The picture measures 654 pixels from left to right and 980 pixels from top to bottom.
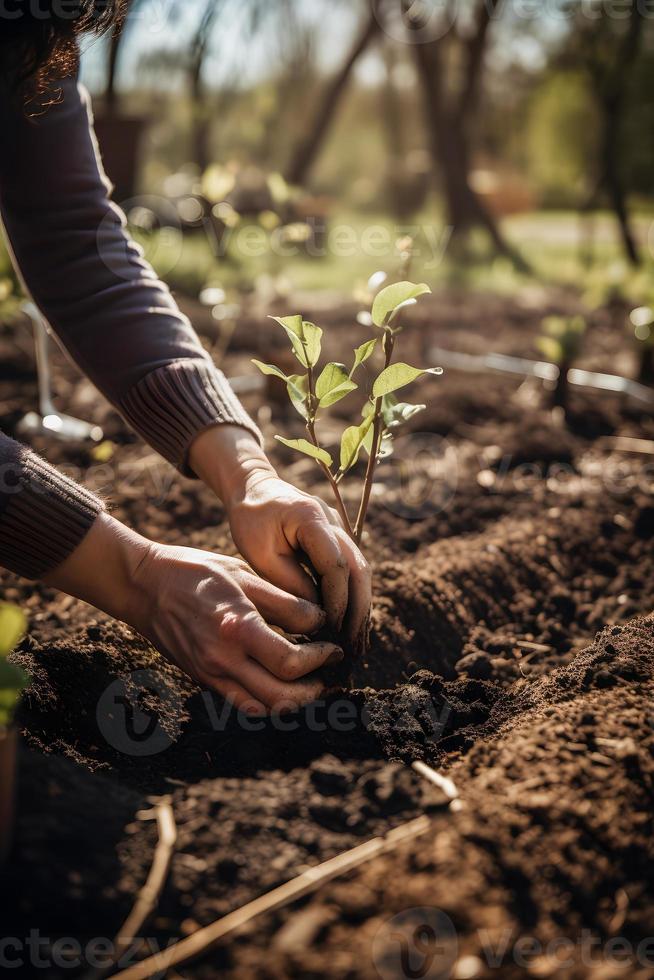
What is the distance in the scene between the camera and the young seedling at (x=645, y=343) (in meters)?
3.81

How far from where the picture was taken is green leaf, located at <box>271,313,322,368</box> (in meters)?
1.42

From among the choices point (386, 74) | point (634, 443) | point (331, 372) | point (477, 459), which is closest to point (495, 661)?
point (331, 372)

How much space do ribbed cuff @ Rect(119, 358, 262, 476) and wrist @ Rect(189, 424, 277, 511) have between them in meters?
0.02

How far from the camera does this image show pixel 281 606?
1.37 m

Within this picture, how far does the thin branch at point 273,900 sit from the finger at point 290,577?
1.51 feet

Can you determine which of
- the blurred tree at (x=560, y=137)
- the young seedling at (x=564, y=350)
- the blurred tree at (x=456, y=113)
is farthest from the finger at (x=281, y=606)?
the blurred tree at (x=560, y=137)

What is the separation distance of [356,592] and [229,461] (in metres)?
0.38

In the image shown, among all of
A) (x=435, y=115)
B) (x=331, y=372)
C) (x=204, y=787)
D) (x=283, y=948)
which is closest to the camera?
(x=283, y=948)

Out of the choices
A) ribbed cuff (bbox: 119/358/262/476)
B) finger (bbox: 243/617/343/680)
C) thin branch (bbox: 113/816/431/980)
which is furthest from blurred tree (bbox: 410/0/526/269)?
thin branch (bbox: 113/816/431/980)

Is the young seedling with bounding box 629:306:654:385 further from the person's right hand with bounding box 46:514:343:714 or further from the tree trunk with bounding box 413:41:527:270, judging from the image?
the tree trunk with bounding box 413:41:527:270

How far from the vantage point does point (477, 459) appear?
2.93 meters

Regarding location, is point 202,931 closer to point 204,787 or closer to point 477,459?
point 204,787

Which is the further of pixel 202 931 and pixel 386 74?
pixel 386 74

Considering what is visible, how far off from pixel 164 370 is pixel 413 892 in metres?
1.11
